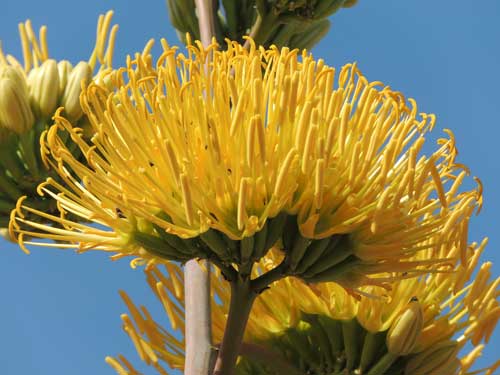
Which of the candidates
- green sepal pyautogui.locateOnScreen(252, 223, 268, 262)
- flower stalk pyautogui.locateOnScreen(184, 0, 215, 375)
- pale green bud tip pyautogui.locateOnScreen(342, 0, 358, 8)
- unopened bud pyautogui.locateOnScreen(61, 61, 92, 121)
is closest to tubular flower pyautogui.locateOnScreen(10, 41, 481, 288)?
green sepal pyautogui.locateOnScreen(252, 223, 268, 262)

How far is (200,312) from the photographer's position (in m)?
2.02

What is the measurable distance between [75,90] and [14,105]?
6.3 inches

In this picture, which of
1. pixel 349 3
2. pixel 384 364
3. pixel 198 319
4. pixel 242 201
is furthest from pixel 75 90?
pixel 242 201

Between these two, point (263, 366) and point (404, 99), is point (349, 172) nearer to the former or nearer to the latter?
point (404, 99)

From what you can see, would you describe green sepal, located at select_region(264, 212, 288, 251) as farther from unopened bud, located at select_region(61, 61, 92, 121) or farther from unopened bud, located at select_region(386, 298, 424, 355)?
unopened bud, located at select_region(61, 61, 92, 121)

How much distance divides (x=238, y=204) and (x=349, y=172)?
231 millimetres

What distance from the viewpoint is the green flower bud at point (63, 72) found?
2816mm

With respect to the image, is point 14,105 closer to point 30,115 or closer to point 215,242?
point 30,115

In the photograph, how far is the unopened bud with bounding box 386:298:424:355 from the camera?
7.02 feet

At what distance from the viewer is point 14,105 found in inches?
107

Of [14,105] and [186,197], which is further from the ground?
[14,105]

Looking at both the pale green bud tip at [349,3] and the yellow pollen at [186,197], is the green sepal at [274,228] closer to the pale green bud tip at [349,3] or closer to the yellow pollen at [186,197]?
the yellow pollen at [186,197]

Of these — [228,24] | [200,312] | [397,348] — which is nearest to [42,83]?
[228,24]

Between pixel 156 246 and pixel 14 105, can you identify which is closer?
pixel 156 246
